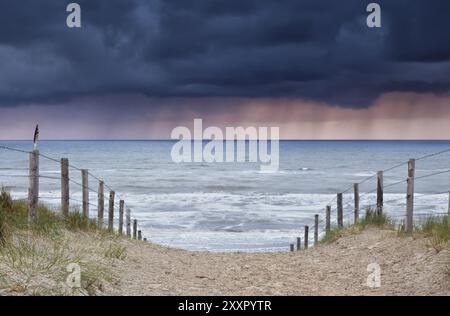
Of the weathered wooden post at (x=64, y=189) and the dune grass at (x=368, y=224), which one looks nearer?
the weathered wooden post at (x=64, y=189)

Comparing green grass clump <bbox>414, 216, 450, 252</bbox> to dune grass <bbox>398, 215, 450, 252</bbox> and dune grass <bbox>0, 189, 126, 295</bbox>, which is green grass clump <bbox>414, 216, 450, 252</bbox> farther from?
dune grass <bbox>0, 189, 126, 295</bbox>

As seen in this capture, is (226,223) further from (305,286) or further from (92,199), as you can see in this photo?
(305,286)

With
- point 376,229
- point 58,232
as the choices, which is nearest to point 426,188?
point 376,229

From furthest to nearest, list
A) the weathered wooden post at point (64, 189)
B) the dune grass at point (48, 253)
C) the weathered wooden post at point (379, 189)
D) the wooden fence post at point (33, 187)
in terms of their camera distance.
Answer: the weathered wooden post at point (379, 189) → the weathered wooden post at point (64, 189) → the wooden fence post at point (33, 187) → the dune grass at point (48, 253)

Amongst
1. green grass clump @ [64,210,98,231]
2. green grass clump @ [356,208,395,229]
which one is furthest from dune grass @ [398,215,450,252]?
green grass clump @ [64,210,98,231]

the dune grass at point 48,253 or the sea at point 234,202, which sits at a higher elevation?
the dune grass at point 48,253

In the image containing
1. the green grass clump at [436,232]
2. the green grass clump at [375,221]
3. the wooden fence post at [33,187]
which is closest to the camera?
the green grass clump at [436,232]

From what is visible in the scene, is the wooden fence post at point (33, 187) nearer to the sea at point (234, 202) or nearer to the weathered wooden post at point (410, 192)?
the sea at point (234, 202)

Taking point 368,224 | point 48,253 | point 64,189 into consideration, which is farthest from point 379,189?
point 48,253

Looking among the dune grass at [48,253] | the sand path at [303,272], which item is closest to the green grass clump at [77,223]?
the dune grass at [48,253]

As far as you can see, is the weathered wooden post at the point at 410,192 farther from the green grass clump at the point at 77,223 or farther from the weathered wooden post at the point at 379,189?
the green grass clump at the point at 77,223

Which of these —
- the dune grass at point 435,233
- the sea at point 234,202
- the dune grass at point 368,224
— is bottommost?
the sea at point 234,202

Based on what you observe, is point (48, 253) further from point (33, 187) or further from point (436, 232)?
point (436, 232)

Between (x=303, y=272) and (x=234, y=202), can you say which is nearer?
(x=303, y=272)
